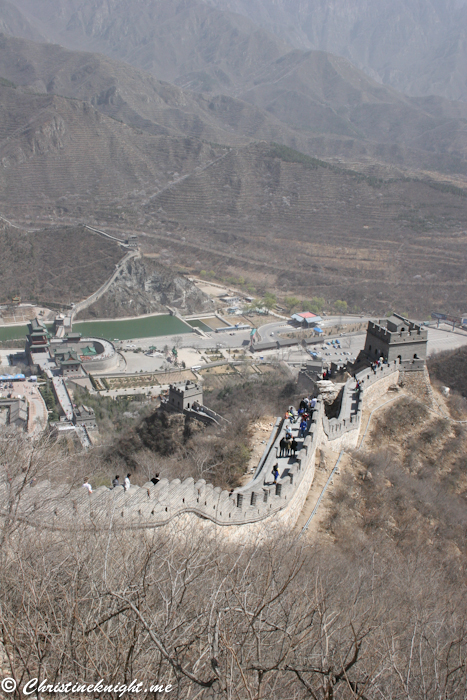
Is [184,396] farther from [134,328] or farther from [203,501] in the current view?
[134,328]

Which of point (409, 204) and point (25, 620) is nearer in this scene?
point (25, 620)

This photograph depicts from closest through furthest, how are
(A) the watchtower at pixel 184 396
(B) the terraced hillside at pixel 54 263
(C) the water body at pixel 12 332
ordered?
1. (A) the watchtower at pixel 184 396
2. (C) the water body at pixel 12 332
3. (B) the terraced hillside at pixel 54 263

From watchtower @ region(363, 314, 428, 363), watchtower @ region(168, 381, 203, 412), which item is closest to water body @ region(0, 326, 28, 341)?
watchtower @ region(168, 381, 203, 412)

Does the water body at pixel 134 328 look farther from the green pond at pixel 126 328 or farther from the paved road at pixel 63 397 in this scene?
the paved road at pixel 63 397

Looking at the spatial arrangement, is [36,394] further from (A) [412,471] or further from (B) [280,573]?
(B) [280,573]

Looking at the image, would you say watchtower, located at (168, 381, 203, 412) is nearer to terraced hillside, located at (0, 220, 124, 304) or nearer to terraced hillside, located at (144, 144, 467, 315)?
terraced hillside, located at (0, 220, 124, 304)

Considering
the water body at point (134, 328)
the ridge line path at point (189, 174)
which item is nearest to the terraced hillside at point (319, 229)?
the ridge line path at point (189, 174)

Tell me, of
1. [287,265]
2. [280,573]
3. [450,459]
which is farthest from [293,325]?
[280,573]
